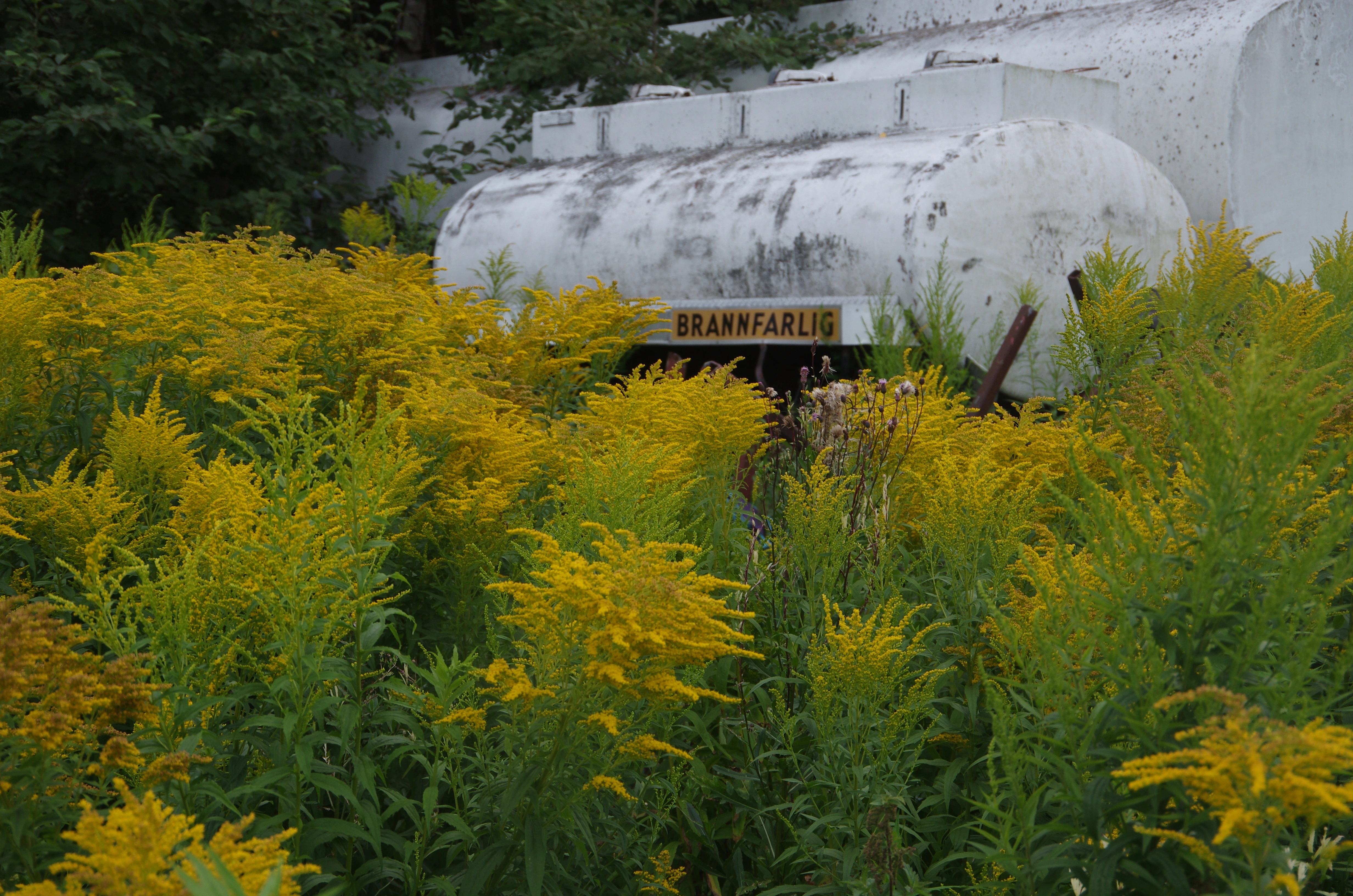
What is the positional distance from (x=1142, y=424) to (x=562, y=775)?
2210mm

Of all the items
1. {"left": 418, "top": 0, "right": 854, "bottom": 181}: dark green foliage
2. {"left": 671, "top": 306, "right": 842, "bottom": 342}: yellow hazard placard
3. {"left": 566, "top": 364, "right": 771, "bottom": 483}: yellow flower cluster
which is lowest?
{"left": 566, "top": 364, "right": 771, "bottom": 483}: yellow flower cluster

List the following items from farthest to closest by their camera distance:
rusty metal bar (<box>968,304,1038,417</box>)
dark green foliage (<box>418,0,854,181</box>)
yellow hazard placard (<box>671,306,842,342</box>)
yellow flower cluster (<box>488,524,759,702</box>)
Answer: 1. dark green foliage (<box>418,0,854,181</box>)
2. yellow hazard placard (<box>671,306,842,342</box>)
3. rusty metal bar (<box>968,304,1038,417</box>)
4. yellow flower cluster (<box>488,524,759,702</box>)

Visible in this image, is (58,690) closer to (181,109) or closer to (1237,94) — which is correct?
(1237,94)

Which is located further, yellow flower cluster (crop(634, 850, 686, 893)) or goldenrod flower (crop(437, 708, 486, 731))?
yellow flower cluster (crop(634, 850, 686, 893))

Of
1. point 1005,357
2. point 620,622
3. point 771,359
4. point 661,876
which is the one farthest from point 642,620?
point 771,359

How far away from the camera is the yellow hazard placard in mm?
6965

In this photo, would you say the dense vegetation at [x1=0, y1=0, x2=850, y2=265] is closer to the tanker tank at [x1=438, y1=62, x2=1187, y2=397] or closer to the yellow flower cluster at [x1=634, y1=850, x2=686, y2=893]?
the tanker tank at [x1=438, y1=62, x2=1187, y2=397]

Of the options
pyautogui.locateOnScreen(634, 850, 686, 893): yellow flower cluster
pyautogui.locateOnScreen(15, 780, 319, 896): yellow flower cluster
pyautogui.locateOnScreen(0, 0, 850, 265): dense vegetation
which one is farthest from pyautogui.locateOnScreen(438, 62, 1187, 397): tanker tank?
pyautogui.locateOnScreen(15, 780, 319, 896): yellow flower cluster

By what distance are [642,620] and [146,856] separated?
3.01ft

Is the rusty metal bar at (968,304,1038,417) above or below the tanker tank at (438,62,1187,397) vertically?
below

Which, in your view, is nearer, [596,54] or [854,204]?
[854,204]

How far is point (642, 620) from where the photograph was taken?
6.86 ft

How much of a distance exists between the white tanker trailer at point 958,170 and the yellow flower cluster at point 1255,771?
5.26 meters

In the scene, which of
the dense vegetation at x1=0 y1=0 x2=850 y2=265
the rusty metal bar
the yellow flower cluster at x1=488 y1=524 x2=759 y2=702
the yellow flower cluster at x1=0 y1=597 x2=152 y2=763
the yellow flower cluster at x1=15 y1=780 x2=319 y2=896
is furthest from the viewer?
the dense vegetation at x1=0 y1=0 x2=850 y2=265
